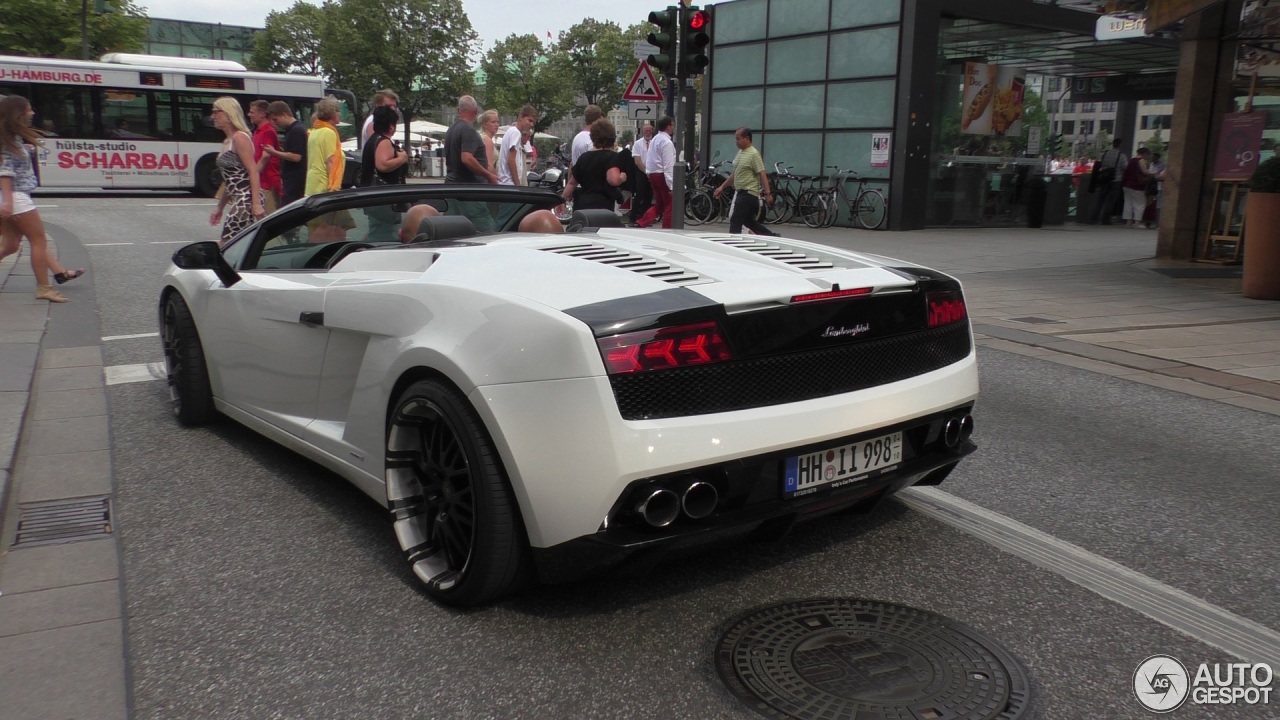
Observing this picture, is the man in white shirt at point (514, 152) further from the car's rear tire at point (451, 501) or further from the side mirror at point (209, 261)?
the car's rear tire at point (451, 501)

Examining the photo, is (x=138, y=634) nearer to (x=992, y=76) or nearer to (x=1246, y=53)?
(x=1246, y=53)

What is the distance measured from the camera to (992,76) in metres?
21.1

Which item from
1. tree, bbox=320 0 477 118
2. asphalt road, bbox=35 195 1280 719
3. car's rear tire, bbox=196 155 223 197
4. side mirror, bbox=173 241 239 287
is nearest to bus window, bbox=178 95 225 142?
car's rear tire, bbox=196 155 223 197

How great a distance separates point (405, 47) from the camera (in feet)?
181

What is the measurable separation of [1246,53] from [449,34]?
159 feet

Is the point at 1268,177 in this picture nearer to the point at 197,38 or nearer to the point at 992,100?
the point at 992,100

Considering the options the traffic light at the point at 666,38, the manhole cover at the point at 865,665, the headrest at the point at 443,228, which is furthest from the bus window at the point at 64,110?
the manhole cover at the point at 865,665

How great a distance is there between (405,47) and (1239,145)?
48.9m

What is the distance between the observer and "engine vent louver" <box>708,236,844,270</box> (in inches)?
128

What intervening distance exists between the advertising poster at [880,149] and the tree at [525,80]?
62458mm

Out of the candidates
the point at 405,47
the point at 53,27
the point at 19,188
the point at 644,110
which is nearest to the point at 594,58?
the point at 405,47

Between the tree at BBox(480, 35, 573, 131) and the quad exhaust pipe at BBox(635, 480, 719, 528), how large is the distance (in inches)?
3150

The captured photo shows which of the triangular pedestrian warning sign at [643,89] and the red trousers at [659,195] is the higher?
the triangular pedestrian warning sign at [643,89]

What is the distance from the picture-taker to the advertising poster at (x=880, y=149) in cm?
1998
